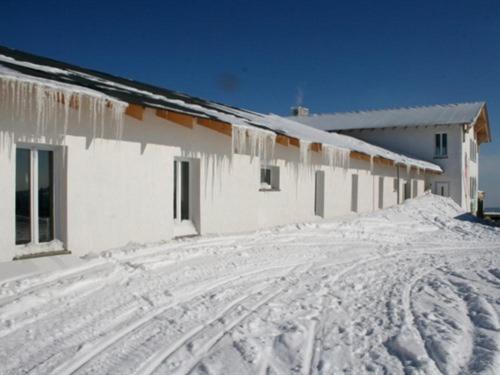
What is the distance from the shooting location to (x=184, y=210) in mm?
7555

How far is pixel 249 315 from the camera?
3.62 metres

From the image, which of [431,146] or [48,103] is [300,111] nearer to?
[431,146]

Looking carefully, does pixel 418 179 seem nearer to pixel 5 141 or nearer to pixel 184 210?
pixel 184 210

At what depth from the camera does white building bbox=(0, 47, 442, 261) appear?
4.96m

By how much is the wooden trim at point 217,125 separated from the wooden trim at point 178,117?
159mm

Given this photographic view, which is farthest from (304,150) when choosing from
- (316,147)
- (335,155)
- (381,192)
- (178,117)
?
(381,192)

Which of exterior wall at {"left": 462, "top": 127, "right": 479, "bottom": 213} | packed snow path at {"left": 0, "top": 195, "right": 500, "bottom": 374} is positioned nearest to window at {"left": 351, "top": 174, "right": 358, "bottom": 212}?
packed snow path at {"left": 0, "top": 195, "right": 500, "bottom": 374}

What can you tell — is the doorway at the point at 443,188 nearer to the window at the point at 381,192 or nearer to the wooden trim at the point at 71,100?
the window at the point at 381,192

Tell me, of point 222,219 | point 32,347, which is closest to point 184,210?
point 222,219

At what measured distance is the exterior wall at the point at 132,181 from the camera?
5.03 m

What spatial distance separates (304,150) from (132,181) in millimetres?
5102

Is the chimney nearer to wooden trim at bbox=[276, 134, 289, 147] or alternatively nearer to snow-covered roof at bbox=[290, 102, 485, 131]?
snow-covered roof at bbox=[290, 102, 485, 131]

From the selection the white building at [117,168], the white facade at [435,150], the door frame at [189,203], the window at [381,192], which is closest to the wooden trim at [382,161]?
the window at [381,192]

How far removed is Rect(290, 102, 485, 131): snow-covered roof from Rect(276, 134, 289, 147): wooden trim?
14.6 meters
